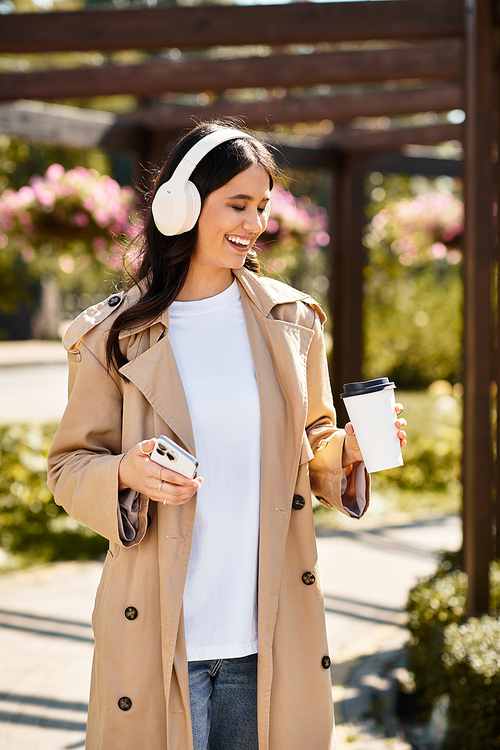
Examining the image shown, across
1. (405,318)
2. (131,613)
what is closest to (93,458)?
(131,613)

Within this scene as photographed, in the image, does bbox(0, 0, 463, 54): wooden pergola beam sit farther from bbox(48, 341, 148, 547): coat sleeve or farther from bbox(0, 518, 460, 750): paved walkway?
bbox(0, 518, 460, 750): paved walkway

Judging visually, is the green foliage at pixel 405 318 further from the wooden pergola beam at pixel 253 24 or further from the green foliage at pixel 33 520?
the wooden pergola beam at pixel 253 24

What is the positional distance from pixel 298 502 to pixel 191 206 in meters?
0.70

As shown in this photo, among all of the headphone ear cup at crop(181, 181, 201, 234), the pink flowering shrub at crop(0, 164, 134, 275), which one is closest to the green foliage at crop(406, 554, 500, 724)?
the headphone ear cup at crop(181, 181, 201, 234)

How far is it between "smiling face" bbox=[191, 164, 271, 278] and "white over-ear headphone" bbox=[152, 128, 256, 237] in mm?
39

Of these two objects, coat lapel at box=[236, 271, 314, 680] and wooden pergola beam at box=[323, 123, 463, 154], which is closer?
coat lapel at box=[236, 271, 314, 680]

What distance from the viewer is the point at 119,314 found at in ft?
5.89

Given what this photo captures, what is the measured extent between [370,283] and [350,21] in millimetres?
10804

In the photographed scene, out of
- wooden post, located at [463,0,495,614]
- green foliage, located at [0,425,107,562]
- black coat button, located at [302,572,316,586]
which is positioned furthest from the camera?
Answer: green foliage, located at [0,425,107,562]

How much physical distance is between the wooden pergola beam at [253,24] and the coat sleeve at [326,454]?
182cm

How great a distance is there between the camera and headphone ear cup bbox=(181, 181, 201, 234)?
5.64 ft

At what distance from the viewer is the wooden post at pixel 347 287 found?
7379 mm

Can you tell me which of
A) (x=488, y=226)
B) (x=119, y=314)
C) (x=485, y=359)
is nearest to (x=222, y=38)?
(x=488, y=226)

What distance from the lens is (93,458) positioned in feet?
5.53
